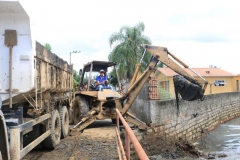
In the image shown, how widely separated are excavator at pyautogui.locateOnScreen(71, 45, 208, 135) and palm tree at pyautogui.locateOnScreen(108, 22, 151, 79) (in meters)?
21.1

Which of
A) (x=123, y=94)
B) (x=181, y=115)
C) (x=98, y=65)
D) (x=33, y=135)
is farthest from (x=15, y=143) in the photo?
(x=181, y=115)

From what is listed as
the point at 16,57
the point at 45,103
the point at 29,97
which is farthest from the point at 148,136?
the point at 16,57

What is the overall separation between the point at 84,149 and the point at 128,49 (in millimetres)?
26334

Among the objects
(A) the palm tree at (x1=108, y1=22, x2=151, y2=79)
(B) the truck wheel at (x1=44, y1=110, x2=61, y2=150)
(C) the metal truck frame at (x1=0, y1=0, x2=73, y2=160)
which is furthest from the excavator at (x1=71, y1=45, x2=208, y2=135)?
(A) the palm tree at (x1=108, y1=22, x2=151, y2=79)

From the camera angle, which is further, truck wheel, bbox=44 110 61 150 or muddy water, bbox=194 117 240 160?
muddy water, bbox=194 117 240 160

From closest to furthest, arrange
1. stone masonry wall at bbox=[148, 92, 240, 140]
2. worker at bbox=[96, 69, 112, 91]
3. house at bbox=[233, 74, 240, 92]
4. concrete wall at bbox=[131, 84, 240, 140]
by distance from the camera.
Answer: concrete wall at bbox=[131, 84, 240, 140]
stone masonry wall at bbox=[148, 92, 240, 140]
worker at bbox=[96, 69, 112, 91]
house at bbox=[233, 74, 240, 92]

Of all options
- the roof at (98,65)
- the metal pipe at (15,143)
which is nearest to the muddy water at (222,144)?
the roof at (98,65)

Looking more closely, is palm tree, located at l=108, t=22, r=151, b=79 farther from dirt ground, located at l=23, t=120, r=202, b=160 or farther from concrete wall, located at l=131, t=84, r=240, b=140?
dirt ground, located at l=23, t=120, r=202, b=160

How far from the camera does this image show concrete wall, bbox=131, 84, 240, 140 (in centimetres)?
1107

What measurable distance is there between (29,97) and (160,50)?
451cm

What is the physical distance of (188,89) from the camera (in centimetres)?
845

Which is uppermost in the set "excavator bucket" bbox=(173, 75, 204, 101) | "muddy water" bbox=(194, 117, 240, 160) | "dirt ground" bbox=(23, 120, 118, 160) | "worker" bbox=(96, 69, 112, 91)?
"worker" bbox=(96, 69, 112, 91)

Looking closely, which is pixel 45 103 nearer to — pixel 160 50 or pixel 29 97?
pixel 29 97

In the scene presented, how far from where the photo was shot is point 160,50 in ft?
29.3
